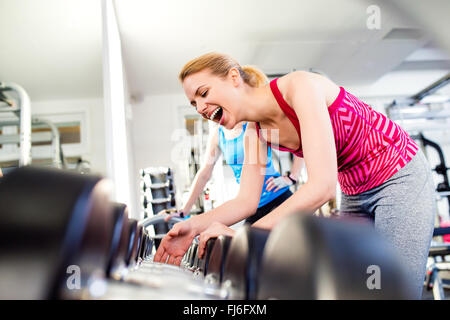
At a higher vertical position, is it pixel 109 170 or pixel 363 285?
pixel 109 170

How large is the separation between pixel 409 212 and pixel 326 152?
11.9 inches

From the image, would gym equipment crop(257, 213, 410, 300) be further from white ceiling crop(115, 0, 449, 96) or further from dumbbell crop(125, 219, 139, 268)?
white ceiling crop(115, 0, 449, 96)

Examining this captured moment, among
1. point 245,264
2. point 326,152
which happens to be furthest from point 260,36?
point 245,264

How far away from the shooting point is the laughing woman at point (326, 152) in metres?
0.65

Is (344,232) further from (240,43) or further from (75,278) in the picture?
(240,43)

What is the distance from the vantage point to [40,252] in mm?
201

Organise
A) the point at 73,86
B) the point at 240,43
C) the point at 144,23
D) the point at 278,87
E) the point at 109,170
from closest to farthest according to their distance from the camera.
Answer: the point at 278,87, the point at 109,170, the point at 73,86, the point at 144,23, the point at 240,43

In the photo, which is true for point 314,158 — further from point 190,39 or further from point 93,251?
point 190,39

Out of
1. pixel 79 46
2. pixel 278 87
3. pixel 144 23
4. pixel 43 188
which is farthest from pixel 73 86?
pixel 43 188

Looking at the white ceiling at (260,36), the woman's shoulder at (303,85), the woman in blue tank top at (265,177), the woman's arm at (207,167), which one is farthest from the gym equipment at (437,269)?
the white ceiling at (260,36)

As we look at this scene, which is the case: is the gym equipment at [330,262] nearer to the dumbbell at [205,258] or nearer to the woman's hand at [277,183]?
the dumbbell at [205,258]

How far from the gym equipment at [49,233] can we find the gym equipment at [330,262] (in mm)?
118

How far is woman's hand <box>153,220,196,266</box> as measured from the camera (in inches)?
31.0

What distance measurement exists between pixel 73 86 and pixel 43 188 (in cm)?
308
